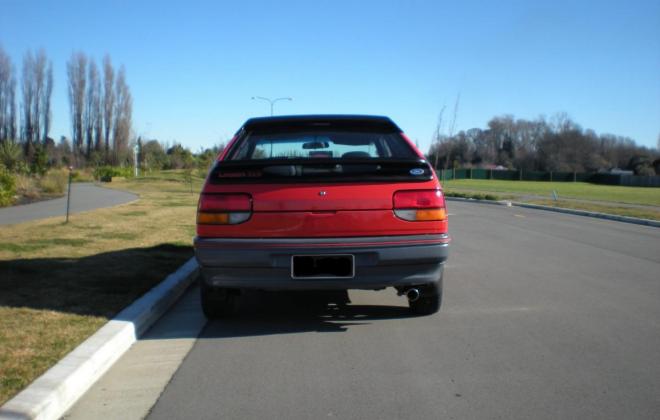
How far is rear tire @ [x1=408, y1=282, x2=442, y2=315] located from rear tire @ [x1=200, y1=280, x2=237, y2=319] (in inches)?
64.9

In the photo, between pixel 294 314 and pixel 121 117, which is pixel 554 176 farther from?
pixel 294 314

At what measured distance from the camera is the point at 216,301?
5.10 metres

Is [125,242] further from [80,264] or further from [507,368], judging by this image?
[507,368]

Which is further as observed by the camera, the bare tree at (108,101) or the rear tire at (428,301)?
the bare tree at (108,101)

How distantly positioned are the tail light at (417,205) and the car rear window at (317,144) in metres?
0.80

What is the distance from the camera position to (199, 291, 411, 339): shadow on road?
5.00m

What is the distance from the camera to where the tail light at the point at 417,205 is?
450 centimetres

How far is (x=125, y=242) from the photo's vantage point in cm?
951

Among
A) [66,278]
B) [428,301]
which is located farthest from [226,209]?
[66,278]

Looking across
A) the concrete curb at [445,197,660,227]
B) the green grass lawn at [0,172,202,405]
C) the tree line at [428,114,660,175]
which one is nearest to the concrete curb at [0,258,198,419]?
the green grass lawn at [0,172,202,405]

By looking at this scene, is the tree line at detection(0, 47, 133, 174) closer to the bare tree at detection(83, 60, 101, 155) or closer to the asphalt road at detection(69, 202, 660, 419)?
the bare tree at detection(83, 60, 101, 155)

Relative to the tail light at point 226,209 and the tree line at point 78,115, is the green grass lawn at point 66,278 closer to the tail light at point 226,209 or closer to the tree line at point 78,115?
the tail light at point 226,209

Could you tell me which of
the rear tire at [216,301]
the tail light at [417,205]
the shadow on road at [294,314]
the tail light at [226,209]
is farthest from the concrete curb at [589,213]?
the tail light at [226,209]

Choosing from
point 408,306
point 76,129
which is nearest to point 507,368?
point 408,306
